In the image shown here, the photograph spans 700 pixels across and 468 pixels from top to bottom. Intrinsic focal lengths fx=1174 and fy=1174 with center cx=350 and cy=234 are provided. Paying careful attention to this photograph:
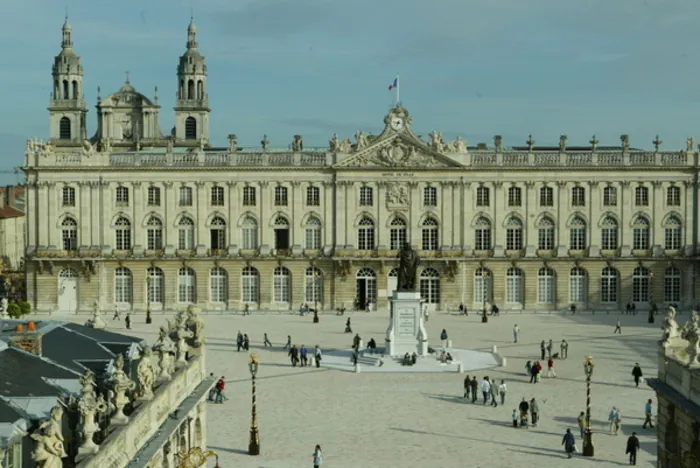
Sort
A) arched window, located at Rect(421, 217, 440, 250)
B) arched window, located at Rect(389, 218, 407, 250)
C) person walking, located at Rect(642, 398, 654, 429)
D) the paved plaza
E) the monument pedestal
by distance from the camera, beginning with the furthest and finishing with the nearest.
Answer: arched window, located at Rect(421, 217, 440, 250)
arched window, located at Rect(389, 218, 407, 250)
the monument pedestal
person walking, located at Rect(642, 398, 654, 429)
the paved plaza

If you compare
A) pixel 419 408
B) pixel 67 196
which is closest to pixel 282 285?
pixel 67 196

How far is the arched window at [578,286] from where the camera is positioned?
90.3 metres

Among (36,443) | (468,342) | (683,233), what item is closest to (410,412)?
(468,342)

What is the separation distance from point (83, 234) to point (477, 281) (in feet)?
100

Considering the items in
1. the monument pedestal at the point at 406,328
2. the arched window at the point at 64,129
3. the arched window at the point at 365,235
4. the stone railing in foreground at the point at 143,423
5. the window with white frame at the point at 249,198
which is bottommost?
the monument pedestal at the point at 406,328

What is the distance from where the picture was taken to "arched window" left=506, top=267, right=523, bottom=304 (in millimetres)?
90331

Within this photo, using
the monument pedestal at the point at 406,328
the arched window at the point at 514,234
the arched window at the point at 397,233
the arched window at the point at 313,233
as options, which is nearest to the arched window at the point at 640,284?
the arched window at the point at 514,234

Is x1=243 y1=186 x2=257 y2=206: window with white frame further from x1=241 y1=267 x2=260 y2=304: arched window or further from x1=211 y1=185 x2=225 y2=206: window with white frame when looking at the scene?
x1=241 y1=267 x2=260 y2=304: arched window

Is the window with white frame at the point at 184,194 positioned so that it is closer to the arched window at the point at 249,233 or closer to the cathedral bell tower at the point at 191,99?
the arched window at the point at 249,233

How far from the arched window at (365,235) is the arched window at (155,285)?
15.4 meters

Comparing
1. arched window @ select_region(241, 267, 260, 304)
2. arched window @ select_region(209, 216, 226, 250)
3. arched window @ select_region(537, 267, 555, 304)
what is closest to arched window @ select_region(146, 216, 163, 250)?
arched window @ select_region(209, 216, 226, 250)

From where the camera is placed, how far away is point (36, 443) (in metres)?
18.4

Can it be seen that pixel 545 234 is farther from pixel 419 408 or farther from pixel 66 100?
pixel 66 100

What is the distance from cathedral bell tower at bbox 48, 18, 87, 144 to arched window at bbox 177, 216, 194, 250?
2778cm
